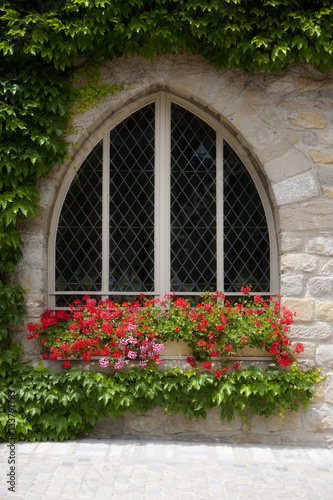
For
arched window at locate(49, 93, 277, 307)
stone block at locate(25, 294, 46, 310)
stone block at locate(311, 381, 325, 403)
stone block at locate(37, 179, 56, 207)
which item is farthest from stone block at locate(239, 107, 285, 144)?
stone block at locate(25, 294, 46, 310)

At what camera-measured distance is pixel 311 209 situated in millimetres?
4230

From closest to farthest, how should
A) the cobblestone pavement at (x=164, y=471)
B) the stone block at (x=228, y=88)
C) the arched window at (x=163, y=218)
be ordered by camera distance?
the cobblestone pavement at (x=164, y=471), the stone block at (x=228, y=88), the arched window at (x=163, y=218)

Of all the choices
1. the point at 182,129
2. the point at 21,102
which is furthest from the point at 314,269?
the point at 21,102

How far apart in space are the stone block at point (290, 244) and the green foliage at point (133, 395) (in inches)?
39.7

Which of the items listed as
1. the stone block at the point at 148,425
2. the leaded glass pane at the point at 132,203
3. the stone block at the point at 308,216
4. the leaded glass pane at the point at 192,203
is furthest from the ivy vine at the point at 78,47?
the stone block at the point at 148,425

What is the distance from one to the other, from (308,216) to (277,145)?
2.20ft

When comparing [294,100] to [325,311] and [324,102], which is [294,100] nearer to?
[324,102]

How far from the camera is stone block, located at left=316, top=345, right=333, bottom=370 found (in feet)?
13.8

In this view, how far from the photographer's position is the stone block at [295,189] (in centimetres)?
423

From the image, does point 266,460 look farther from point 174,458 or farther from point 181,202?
point 181,202

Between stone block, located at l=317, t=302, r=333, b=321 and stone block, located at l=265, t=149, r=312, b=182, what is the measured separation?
1.15 m

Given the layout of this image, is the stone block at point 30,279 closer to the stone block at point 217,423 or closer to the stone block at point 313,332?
the stone block at point 217,423

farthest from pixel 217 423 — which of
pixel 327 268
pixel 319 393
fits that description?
pixel 327 268

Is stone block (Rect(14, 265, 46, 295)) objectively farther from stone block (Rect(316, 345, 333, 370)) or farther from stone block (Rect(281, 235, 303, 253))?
stone block (Rect(316, 345, 333, 370))
